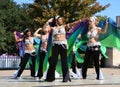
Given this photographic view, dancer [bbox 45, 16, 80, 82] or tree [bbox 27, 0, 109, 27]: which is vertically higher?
tree [bbox 27, 0, 109, 27]

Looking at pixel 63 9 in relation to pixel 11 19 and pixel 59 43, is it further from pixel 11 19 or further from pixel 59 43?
pixel 59 43

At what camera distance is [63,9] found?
3850cm

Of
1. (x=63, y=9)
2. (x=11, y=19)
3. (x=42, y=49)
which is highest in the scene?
(x=11, y=19)

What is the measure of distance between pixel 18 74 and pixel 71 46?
2.62m

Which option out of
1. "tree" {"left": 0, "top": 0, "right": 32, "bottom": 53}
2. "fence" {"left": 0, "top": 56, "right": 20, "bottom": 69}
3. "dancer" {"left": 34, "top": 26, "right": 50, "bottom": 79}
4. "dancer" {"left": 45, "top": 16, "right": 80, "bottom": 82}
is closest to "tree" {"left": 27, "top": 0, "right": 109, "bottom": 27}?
"fence" {"left": 0, "top": 56, "right": 20, "bottom": 69}

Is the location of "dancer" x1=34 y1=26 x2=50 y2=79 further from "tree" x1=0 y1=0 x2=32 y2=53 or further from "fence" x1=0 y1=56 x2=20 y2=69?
"tree" x1=0 y1=0 x2=32 y2=53

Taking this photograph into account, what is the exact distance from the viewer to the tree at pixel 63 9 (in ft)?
124

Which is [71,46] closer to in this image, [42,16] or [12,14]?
[42,16]

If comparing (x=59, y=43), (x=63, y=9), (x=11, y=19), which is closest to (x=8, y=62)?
(x=63, y=9)

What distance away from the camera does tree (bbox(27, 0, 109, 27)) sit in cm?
3775

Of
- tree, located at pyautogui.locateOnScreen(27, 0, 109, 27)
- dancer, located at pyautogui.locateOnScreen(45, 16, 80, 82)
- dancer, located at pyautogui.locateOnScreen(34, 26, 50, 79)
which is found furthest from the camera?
tree, located at pyautogui.locateOnScreen(27, 0, 109, 27)

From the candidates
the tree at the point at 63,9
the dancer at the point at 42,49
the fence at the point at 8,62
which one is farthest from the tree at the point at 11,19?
the dancer at the point at 42,49

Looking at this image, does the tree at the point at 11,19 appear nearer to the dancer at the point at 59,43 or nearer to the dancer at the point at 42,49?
the dancer at the point at 42,49

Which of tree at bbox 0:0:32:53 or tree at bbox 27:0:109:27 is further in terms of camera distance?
tree at bbox 0:0:32:53
